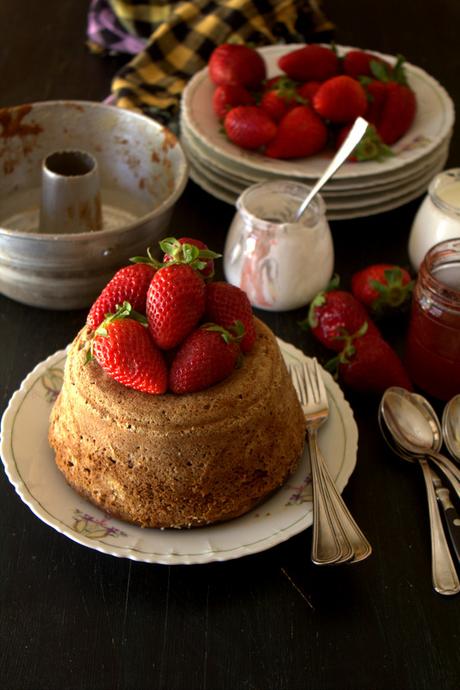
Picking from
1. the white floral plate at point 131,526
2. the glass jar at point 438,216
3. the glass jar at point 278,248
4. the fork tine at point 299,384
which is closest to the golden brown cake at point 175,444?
the white floral plate at point 131,526

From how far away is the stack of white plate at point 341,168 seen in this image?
1557 mm

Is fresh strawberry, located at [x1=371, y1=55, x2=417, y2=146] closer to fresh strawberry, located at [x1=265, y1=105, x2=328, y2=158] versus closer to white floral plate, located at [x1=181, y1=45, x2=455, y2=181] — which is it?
white floral plate, located at [x1=181, y1=45, x2=455, y2=181]

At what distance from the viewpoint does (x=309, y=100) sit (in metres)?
1.66

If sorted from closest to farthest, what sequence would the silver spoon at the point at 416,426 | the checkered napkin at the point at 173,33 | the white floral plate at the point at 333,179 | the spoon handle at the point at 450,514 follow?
the spoon handle at the point at 450,514
the silver spoon at the point at 416,426
the white floral plate at the point at 333,179
the checkered napkin at the point at 173,33

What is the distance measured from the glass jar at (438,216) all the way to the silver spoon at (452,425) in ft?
1.10

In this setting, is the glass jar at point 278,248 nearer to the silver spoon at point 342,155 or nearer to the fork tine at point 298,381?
the silver spoon at point 342,155

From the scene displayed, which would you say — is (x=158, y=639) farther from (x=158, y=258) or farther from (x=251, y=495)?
(x=158, y=258)

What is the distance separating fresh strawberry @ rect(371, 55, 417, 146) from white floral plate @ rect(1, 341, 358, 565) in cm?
75

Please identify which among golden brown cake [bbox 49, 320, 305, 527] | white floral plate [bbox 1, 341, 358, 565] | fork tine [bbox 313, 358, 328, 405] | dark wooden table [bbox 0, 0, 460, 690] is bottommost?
dark wooden table [bbox 0, 0, 460, 690]

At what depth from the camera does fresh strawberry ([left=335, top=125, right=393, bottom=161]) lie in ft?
5.16

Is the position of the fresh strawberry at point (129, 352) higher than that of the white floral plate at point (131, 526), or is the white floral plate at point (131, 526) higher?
the fresh strawberry at point (129, 352)

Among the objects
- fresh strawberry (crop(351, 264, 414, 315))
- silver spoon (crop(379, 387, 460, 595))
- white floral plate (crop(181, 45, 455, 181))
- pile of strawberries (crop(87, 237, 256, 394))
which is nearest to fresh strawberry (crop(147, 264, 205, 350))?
pile of strawberries (crop(87, 237, 256, 394))

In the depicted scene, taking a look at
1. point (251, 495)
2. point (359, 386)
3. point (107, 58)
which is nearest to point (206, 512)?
point (251, 495)

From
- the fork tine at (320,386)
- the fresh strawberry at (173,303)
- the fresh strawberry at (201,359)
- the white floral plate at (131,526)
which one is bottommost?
the white floral plate at (131,526)
